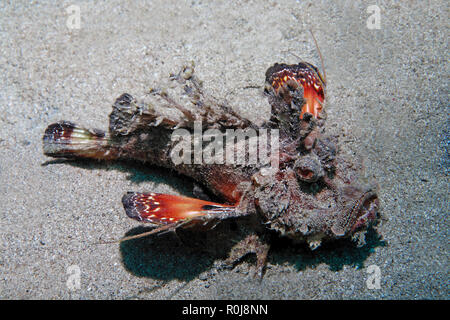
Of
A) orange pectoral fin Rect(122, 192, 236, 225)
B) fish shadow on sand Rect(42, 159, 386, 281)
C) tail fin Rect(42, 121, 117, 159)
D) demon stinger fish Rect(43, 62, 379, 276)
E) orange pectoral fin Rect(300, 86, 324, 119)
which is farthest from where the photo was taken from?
tail fin Rect(42, 121, 117, 159)

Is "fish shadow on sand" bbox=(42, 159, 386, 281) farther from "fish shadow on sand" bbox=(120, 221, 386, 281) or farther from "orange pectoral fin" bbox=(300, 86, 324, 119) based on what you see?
"orange pectoral fin" bbox=(300, 86, 324, 119)

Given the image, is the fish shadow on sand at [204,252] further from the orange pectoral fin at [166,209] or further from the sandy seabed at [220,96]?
the orange pectoral fin at [166,209]

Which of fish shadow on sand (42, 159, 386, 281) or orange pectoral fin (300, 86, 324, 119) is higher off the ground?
orange pectoral fin (300, 86, 324, 119)

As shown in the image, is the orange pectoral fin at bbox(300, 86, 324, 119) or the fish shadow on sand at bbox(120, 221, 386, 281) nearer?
the fish shadow on sand at bbox(120, 221, 386, 281)

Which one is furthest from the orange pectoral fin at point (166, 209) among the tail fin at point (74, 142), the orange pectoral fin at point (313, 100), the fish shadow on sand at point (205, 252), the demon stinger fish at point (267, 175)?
the orange pectoral fin at point (313, 100)

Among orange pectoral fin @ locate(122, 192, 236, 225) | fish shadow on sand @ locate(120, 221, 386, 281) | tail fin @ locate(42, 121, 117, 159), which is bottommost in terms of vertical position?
fish shadow on sand @ locate(120, 221, 386, 281)

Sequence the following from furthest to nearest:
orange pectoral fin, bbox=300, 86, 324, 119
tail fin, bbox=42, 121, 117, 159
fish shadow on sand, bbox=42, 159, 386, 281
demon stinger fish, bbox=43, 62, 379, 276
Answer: tail fin, bbox=42, 121, 117, 159
orange pectoral fin, bbox=300, 86, 324, 119
fish shadow on sand, bbox=42, 159, 386, 281
demon stinger fish, bbox=43, 62, 379, 276

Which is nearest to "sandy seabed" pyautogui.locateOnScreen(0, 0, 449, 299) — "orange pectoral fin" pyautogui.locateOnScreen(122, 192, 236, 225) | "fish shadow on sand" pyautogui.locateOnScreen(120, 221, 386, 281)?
"fish shadow on sand" pyautogui.locateOnScreen(120, 221, 386, 281)

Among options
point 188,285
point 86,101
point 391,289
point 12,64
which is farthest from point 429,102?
point 12,64
